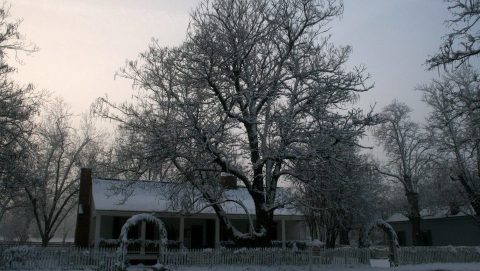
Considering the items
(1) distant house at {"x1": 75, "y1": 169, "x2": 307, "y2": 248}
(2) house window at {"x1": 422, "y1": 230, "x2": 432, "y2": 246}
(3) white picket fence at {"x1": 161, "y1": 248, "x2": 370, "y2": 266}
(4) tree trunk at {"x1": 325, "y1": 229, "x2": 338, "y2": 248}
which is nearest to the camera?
(3) white picket fence at {"x1": 161, "y1": 248, "x2": 370, "y2": 266}

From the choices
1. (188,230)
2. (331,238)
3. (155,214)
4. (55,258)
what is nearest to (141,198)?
(155,214)

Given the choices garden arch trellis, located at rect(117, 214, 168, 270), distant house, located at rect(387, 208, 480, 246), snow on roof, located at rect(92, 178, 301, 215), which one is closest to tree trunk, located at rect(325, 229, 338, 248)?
snow on roof, located at rect(92, 178, 301, 215)

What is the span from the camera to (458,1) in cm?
1552

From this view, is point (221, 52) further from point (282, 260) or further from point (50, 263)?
point (50, 263)

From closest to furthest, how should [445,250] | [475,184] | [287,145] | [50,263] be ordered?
[50,263] < [287,145] < [445,250] < [475,184]

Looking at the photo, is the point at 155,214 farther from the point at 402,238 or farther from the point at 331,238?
the point at 402,238

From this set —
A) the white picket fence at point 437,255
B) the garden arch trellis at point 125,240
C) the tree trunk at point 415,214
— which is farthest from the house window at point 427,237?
the garden arch trellis at point 125,240

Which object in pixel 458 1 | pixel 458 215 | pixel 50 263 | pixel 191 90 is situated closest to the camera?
pixel 458 1

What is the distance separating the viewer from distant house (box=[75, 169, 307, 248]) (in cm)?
2594

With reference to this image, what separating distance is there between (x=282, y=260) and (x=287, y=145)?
5.22 metres

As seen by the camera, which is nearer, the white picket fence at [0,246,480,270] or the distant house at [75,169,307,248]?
the white picket fence at [0,246,480,270]

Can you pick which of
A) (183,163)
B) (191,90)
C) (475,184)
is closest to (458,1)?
(191,90)

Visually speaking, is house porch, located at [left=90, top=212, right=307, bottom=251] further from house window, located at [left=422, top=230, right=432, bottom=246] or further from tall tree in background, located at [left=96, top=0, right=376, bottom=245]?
house window, located at [left=422, top=230, right=432, bottom=246]

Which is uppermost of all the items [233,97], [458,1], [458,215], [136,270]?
[458,1]
